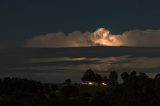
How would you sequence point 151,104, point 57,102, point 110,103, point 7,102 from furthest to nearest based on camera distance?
1. point 7,102
2. point 57,102
3. point 110,103
4. point 151,104

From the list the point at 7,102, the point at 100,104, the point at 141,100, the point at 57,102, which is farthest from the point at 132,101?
the point at 7,102

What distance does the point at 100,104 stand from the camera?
93.2 meters

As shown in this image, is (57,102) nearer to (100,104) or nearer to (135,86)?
(100,104)

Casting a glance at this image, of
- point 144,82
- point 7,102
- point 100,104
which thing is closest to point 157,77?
point 144,82

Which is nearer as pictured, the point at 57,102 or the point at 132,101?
the point at 132,101

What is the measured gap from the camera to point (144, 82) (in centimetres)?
9062

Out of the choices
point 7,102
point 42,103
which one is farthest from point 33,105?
point 7,102

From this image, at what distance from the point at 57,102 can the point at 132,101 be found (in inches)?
689

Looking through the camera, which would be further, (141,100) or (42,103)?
(42,103)

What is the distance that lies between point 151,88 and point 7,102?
33.7 m

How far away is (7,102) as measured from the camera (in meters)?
108

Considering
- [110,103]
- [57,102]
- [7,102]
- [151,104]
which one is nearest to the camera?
[151,104]

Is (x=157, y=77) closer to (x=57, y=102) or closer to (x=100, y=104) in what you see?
(x=100, y=104)

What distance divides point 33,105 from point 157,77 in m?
24.5
